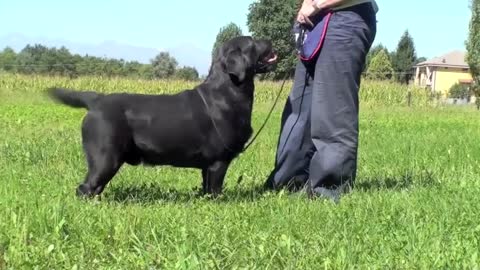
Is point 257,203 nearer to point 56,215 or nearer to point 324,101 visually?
point 324,101

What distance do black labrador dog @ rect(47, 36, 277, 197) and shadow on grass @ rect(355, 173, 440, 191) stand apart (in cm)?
130

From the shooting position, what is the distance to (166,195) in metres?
5.39

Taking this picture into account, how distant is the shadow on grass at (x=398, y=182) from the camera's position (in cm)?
575

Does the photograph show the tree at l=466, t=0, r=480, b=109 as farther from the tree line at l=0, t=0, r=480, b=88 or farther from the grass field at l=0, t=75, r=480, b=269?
the grass field at l=0, t=75, r=480, b=269

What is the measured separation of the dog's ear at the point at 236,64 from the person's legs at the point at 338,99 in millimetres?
618

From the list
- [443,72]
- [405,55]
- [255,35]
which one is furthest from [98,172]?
[405,55]

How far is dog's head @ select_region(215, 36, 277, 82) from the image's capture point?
5.18 m

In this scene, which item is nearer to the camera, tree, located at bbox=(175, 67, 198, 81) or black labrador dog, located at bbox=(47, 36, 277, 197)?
black labrador dog, located at bbox=(47, 36, 277, 197)

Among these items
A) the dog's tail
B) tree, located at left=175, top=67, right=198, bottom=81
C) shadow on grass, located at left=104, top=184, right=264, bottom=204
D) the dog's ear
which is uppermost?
the dog's ear

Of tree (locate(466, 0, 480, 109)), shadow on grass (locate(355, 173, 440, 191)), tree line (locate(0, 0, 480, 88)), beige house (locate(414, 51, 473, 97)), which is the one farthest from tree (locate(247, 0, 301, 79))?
shadow on grass (locate(355, 173, 440, 191))

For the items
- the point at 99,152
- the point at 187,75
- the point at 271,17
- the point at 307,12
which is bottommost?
the point at 187,75

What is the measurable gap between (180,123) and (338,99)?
1.26 metres

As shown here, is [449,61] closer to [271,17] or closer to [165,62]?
[271,17]

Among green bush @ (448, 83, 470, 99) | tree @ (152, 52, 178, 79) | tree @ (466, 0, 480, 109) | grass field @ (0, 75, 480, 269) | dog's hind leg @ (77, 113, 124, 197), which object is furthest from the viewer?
tree @ (152, 52, 178, 79)
